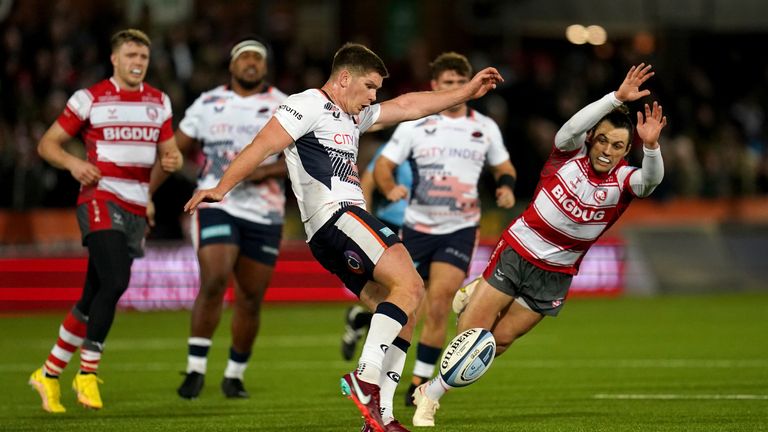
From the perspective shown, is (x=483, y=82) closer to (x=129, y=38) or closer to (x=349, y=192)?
(x=349, y=192)

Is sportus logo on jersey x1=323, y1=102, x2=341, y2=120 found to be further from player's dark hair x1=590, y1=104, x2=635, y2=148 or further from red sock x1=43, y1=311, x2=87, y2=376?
red sock x1=43, y1=311, x2=87, y2=376

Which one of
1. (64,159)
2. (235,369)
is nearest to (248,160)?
(64,159)

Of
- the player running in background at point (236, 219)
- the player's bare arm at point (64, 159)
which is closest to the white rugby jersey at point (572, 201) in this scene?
the player running in background at point (236, 219)

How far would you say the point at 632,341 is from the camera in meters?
15.8

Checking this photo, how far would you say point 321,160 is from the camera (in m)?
8.46

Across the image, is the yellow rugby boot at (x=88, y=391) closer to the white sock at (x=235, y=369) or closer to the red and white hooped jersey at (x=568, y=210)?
the white sock at (x=235, y=369)

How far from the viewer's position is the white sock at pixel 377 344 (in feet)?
26.2

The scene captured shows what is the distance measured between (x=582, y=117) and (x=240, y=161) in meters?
2.31

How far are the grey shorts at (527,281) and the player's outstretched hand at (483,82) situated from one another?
3.80 ft

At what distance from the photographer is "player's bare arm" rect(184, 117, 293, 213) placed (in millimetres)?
7824

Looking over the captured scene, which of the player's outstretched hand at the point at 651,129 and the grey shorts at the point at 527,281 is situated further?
the grey shorts at the point at 527,281

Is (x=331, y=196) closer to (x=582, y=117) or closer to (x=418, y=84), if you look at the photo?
(x=582, y=117)

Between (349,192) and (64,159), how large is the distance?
260 cm

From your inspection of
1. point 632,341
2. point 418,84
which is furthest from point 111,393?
point 418,84
